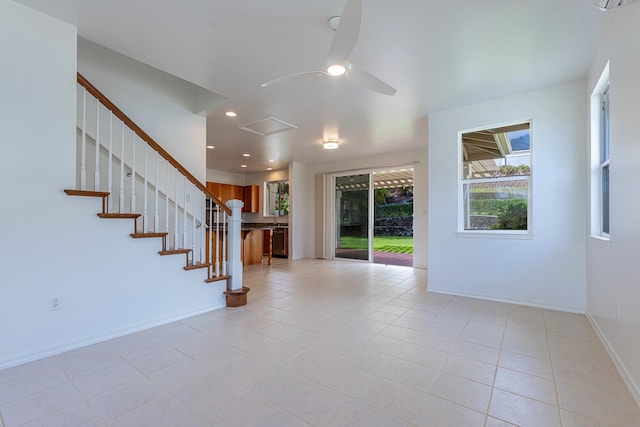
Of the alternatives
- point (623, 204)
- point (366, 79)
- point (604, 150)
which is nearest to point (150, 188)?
point (366, 79)

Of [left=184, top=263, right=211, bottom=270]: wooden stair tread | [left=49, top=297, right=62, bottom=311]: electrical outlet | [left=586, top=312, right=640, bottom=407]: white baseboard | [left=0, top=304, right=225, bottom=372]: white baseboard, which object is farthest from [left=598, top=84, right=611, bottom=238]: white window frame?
[left=49, top=297, right=62, bottom=311]: electrical outlet

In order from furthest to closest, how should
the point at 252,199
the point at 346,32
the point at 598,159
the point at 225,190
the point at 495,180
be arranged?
the point at 252,199 < the point at 225,190 < the point at 495,180 < the point at 598,159 < the point at 346,32

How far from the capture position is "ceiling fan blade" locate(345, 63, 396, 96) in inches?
85.0

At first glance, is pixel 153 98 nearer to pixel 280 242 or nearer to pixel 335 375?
pixel 335 375

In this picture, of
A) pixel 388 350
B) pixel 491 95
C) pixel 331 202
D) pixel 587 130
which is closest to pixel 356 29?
pixel 388 350

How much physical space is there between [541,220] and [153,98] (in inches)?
199

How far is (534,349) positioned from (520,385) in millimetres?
675

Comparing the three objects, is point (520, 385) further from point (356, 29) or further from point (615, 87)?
point (356, 29)

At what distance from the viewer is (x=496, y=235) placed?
3.63m

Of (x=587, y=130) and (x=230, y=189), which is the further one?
(x=230, y=189)

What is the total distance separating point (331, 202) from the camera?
24.9ft

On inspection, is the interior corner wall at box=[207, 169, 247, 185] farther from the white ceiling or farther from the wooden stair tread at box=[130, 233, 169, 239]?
the wooden stair tread at box=[130, 233, 169, 239]

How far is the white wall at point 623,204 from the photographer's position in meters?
1.77

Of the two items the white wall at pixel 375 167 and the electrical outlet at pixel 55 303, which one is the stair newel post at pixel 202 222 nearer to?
the electrical outlet at pixel 55 303
